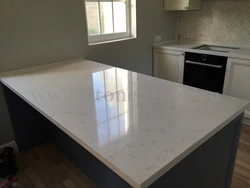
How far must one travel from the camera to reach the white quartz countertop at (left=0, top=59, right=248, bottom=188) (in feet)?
2.66

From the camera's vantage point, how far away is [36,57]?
2.11 metres

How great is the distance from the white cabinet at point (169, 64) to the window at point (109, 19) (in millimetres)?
569

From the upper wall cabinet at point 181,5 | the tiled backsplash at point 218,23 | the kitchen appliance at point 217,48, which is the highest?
the upper wall cabinet at point 181,5

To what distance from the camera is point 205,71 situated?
2779mm

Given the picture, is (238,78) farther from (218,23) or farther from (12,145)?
(12,145)

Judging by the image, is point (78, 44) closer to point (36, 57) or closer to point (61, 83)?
point (36, 57)

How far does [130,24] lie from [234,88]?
1577 mm

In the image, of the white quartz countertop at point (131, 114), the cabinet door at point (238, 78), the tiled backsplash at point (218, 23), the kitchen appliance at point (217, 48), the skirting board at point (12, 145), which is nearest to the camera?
the white quartz countertop at point (131, 114)

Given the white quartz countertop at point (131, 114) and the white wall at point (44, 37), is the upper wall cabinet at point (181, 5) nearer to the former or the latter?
the white wall at point (44, 37)

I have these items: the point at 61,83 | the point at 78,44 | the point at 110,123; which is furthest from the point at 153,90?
the point at 78,44

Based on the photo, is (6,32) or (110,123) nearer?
(110,123)

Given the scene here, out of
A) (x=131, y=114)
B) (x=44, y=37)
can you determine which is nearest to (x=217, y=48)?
(x=44, y=37)

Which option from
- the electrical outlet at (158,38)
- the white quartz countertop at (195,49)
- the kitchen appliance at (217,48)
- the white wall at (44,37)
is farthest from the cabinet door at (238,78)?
the white wall at (44,37)

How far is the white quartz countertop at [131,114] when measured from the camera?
2.66ft
